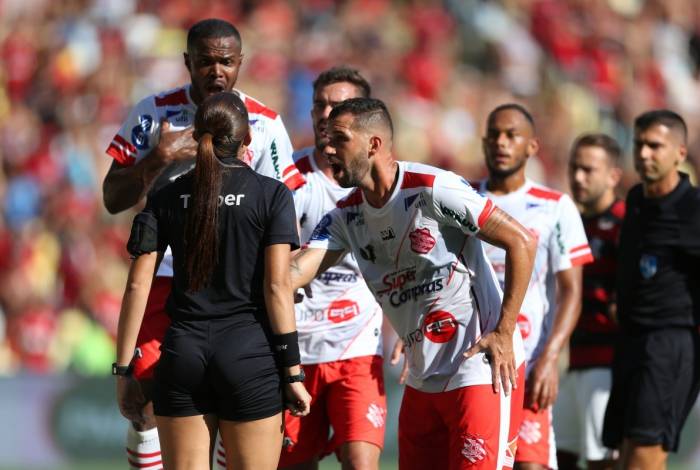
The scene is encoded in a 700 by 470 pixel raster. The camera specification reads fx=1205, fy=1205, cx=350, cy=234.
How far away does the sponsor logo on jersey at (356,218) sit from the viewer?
Answer: 6.22 meters

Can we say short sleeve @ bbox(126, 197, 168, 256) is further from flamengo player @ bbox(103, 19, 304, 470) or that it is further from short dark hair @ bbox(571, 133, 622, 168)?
short dark hair @ bbox(571, 133, 622, 168)

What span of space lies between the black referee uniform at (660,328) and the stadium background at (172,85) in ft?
13.3

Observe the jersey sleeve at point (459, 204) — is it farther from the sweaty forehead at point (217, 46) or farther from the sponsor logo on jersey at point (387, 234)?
the sweaty forehead at point (217, 46)

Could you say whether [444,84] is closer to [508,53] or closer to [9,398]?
[508,53]

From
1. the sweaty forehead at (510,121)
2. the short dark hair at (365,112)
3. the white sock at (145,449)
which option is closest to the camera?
the short dark hair at (365,112)

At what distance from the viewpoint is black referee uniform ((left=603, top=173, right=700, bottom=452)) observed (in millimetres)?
7586

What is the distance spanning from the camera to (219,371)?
17.7ft

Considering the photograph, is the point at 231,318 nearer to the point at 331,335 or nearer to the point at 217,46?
the point at 217,46

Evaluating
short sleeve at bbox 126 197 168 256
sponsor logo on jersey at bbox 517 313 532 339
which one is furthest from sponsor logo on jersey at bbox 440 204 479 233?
sponsor logo on jersey at bbox 517 313 532 339

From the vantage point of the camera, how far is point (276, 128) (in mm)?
6758

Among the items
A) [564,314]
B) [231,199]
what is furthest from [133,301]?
[564,314]

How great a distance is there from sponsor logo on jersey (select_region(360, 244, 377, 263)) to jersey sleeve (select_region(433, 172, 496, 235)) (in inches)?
18.6

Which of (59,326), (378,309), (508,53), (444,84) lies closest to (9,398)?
(59,326)

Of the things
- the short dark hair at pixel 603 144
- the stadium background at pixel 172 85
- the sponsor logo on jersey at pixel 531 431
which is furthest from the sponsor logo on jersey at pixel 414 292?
the stadium background at pixel 172 85
